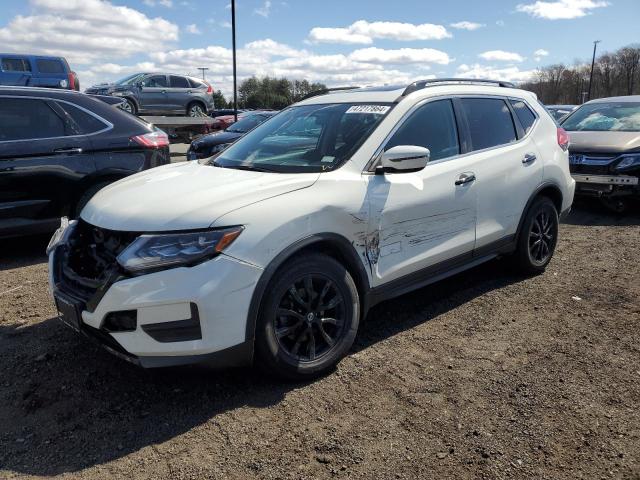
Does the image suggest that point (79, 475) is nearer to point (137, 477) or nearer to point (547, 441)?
point (137, 477)

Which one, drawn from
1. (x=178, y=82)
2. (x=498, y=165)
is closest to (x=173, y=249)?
(x=498, y=165)

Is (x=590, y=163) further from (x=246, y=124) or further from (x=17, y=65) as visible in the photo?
(x=17, y=65)

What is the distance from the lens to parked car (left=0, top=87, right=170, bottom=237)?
5427 mm

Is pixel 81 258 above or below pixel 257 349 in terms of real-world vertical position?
above

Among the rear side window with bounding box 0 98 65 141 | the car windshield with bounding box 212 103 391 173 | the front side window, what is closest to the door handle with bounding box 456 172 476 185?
the car windshield with bounding box 212 103 391 173

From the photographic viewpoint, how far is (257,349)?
2.96m

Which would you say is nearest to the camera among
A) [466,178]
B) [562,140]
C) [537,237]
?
[466,178]

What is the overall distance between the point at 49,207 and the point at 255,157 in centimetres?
289

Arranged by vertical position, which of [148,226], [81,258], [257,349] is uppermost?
[148,226]

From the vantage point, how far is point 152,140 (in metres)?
6.26

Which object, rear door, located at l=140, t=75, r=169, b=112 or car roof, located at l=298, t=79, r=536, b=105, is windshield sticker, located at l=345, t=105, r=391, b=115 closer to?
car roof, located at l=298, t=79, r=536, b=105

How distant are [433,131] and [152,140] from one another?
3.61 meters

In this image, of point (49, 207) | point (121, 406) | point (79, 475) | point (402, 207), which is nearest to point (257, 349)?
point (121, 406)

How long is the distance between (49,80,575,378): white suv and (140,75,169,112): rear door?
16113mm
